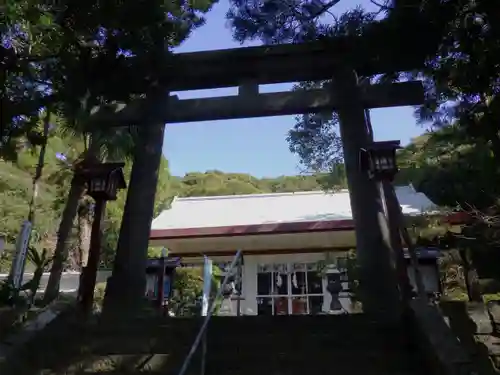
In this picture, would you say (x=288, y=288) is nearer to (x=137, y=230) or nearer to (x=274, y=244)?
(x=274, y=244)

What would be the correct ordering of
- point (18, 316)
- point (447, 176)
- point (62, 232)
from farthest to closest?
point (447, 176), point (62, 232), point (18, 316)

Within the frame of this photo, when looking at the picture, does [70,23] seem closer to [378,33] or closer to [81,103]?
[81,103]

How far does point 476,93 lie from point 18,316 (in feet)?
16.1

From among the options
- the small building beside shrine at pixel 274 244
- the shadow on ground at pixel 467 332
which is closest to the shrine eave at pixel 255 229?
the small building beside shrine at pixel 274 244

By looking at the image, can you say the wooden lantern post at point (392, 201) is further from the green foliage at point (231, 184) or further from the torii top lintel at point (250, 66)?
the green foliage at point (231, 184)

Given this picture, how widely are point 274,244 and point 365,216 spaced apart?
17.2 feet

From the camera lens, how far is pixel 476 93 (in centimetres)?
484

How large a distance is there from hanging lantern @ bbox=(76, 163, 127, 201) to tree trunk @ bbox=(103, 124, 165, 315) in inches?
25.0

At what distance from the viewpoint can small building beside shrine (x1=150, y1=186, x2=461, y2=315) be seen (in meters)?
10.4

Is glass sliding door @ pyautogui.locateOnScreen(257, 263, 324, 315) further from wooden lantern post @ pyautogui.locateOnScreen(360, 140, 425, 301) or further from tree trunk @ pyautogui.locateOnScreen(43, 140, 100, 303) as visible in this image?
wooden lantern post @ pyautogui.locateOnScreen(360, 140, 425, 301)

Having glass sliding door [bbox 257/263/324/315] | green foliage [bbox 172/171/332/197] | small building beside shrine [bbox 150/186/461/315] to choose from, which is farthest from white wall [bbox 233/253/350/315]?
green foliage [bbox 172/171/332/197]

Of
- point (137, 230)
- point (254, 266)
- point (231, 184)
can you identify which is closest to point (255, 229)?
point (254, 266)

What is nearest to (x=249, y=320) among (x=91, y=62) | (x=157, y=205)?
(x=91, y=62)

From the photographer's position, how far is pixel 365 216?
20.2ft
